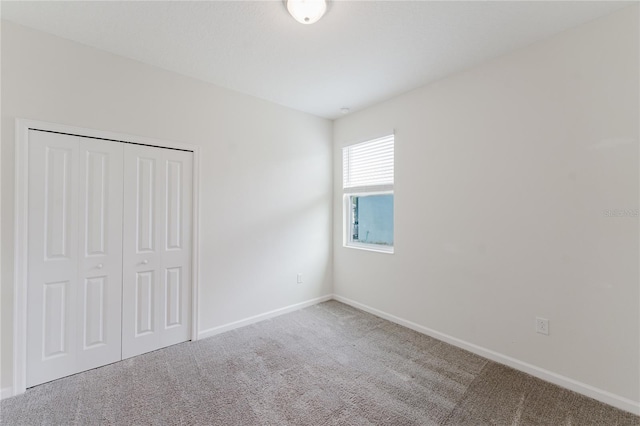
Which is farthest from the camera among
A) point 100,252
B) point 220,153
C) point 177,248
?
point 220,153

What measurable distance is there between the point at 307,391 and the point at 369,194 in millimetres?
2413

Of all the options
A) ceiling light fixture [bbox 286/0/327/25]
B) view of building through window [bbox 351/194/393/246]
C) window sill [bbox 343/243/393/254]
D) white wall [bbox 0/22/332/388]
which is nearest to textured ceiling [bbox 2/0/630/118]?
ceiling light fixture [bbox 286/0/327/25]

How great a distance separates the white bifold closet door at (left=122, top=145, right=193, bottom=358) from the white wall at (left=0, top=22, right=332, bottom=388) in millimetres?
178

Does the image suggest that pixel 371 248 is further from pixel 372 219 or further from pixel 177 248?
pixel 177 248

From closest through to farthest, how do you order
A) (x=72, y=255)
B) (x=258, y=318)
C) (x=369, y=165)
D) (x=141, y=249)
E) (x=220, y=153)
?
(x=72, y=255) → (x=141, y=249) → (x=220, y=153) → (x=258, y=318) → (x=369, y=165)

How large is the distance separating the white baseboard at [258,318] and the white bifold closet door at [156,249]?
0.72 ft

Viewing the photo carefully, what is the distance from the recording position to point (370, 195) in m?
3.71

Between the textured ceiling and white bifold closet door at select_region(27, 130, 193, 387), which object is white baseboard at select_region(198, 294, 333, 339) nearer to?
white bifold closet door at select_region(27, 130, 193, 387)

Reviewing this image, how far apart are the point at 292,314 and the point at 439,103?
3.04 m

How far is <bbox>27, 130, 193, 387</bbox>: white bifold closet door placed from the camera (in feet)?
6.97

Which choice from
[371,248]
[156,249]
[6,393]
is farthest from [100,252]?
[371,248]

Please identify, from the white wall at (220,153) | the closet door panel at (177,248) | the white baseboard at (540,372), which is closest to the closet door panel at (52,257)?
the white wall at (220,153)

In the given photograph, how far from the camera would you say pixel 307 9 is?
180cm

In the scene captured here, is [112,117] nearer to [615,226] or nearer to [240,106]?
[240,106]
